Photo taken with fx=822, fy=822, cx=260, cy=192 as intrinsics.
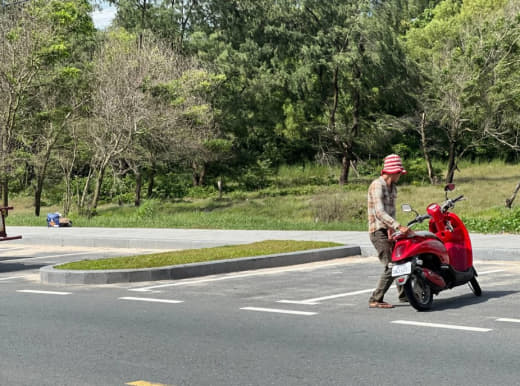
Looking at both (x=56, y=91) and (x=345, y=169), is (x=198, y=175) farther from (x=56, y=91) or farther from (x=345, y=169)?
(x=56, y=91)

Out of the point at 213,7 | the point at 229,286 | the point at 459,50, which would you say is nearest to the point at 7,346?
the point at 229,286

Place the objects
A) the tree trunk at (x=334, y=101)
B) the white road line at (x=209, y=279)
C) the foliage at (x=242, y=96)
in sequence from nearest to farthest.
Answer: the white road line at (x=209, y=279) < the foliage at (x=242, y=96) < the tree trunk at (x=334, y=101)

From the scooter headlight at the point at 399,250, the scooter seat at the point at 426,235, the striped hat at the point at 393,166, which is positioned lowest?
the scooter headlight at the point at 399,250

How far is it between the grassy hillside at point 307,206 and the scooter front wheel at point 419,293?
10229 millimetres

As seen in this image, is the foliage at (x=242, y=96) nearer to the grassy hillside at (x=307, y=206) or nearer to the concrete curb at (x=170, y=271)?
the grassy hillside at (x=307, y=206)

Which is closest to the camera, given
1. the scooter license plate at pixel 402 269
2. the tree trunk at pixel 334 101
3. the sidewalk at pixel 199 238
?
the scooter license plate at pixel 402 269

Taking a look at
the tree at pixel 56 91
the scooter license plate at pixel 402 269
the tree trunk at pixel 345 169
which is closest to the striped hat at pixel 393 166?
the scooter license plate at pixel 402 269

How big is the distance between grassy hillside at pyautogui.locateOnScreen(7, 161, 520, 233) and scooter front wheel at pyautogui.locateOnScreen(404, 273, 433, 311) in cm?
1023

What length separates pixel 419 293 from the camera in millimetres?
9266

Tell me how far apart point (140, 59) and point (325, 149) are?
24.9 m

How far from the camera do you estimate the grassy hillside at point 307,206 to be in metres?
23.8

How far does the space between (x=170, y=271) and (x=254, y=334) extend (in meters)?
5.06

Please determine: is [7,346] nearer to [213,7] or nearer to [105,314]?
[105,314]

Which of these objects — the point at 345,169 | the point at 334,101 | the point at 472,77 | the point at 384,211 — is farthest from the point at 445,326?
the point at 334,101
